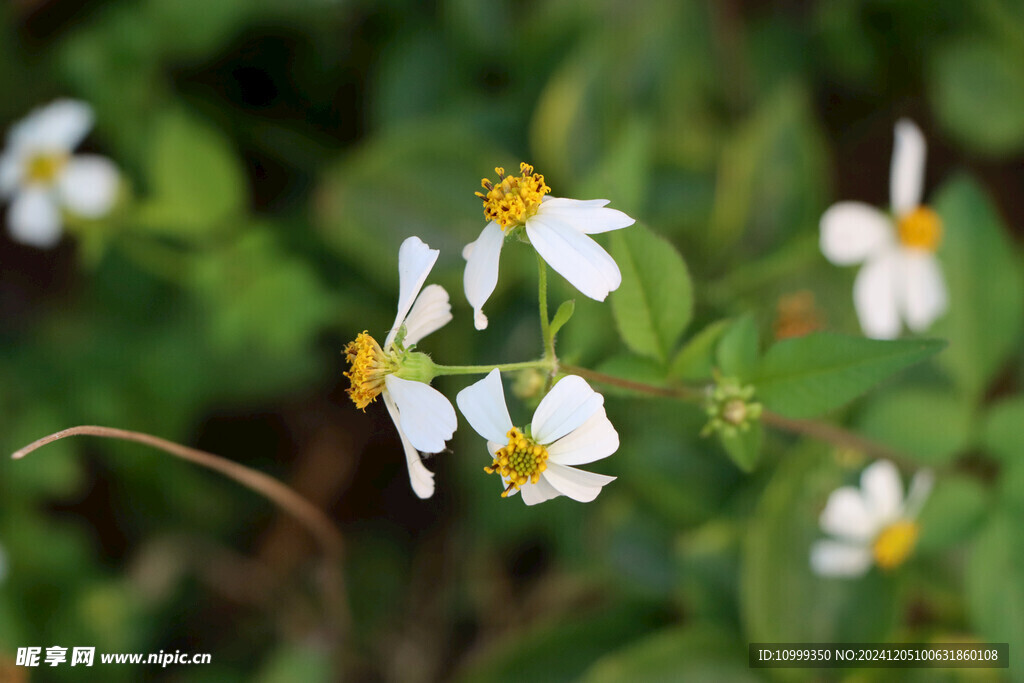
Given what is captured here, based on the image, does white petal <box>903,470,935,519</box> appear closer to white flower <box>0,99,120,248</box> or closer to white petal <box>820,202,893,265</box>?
white petal <box>820,202,893,265</box>

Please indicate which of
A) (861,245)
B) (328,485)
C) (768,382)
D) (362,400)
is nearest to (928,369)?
(861,245)

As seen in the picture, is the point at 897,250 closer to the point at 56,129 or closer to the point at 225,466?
the point at 225,466

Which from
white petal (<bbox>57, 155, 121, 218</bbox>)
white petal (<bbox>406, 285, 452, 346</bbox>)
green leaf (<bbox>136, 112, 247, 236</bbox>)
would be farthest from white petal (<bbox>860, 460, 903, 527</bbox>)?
white petal (<bbox>57, 155, 121, 218</bbox>)

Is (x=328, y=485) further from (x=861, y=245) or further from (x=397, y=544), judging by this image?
→ (x=861, y=245)

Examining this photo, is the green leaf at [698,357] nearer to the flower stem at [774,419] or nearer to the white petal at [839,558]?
the flower stem at [774,419]

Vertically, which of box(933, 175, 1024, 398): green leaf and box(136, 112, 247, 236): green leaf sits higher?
box(136, 112, 247, 236): green leaf

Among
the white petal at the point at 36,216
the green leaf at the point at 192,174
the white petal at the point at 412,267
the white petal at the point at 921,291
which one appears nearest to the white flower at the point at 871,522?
the white petal at the point at 921,291
